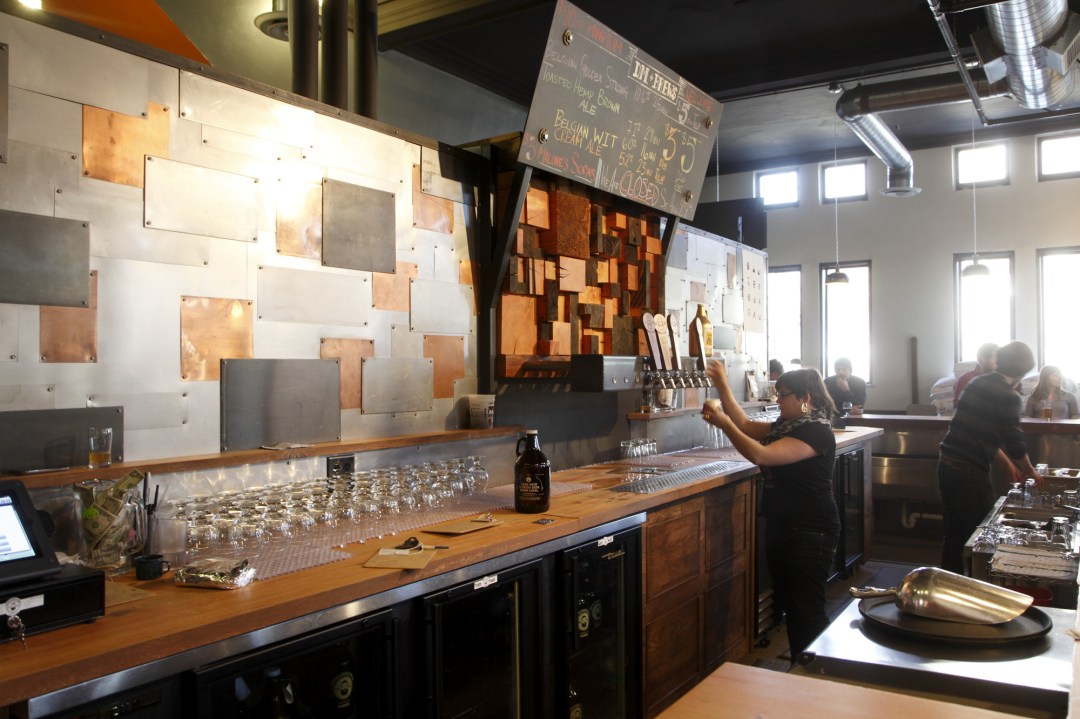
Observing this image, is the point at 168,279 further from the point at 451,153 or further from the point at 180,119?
the point at 451,153

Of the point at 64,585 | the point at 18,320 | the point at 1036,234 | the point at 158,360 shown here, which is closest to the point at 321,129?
the point at 158,360

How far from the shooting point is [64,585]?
180cm

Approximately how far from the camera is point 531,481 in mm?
3279

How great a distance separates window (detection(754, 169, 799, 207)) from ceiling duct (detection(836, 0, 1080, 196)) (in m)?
3.68

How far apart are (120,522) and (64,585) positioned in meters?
0.56

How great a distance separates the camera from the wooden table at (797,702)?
1.60 m

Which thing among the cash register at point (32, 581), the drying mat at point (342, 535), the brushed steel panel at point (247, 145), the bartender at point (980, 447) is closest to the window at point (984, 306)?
the bartender at point (980, 447)

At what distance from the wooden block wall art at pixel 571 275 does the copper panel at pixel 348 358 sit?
1328mm

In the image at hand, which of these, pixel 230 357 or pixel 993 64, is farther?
pixel 993 64

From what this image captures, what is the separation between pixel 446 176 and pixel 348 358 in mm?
1065

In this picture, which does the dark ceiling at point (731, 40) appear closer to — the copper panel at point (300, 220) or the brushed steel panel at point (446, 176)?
the brushed steel panel at point (446, 176)

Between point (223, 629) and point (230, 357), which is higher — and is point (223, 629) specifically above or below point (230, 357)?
below

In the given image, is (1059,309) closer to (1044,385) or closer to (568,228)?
(1044,385)

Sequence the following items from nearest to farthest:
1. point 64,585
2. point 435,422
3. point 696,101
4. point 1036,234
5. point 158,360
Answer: point 64,585
point 158,360
point 435,422
point 696,101
point 1036,234
